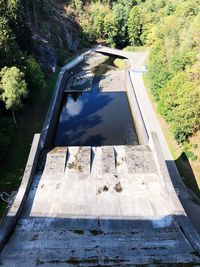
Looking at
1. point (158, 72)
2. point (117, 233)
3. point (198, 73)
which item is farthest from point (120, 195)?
point (158, 72)

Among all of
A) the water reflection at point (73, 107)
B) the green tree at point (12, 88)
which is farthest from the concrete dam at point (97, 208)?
the water reflection at point (73, 107)

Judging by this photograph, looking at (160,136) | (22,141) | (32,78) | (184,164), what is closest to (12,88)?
(22,141)

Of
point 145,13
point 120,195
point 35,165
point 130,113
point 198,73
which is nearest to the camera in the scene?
point 120,195

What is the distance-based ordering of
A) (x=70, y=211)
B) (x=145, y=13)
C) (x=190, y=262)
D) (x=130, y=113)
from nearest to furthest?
(x=190, y=262) < (x=70, y=211) < (x=130, y=113) < (x=145, y=13)

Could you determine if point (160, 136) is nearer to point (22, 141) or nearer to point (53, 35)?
point (22, 141)

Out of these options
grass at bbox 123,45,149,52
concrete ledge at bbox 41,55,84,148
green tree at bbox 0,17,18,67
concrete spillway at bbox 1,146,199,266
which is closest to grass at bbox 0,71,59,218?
concrete ledge at bbox 41,55,84,148

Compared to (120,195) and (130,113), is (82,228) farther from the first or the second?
(130,113)

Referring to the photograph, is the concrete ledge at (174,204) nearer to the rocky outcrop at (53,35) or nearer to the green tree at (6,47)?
the green tree at (6,47)
